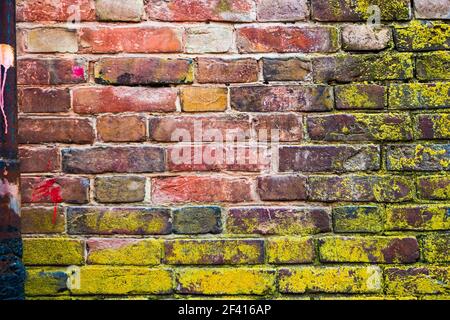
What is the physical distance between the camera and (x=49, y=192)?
129cm

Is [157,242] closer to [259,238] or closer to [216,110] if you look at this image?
[259,238]

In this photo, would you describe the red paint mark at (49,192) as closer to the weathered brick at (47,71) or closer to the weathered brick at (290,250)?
the weathered brick at (47,71)

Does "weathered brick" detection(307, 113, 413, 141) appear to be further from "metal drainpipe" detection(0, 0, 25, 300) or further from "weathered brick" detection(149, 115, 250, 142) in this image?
"metal drainpipe" detection(0, 0, 25, 300)

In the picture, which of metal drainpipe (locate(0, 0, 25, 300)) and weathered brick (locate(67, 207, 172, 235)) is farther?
weathered brick (locate(67, 207, 172, 235))

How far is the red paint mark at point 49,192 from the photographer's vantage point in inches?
50.8

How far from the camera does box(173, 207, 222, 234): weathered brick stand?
51.1 inches

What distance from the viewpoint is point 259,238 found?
130 cm

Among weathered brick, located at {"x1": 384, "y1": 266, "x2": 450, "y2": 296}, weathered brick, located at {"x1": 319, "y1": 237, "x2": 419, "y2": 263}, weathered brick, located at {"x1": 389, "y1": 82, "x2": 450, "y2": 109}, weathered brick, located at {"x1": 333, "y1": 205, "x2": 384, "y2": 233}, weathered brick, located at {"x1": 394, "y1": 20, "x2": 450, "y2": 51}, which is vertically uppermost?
weathered brick, located at {"x1": 394, "y1": 20, "x2": 450, "y2": 51}

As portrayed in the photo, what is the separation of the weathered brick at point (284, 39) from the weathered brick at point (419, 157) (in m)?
0.36

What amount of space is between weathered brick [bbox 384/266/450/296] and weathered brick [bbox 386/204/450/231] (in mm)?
117

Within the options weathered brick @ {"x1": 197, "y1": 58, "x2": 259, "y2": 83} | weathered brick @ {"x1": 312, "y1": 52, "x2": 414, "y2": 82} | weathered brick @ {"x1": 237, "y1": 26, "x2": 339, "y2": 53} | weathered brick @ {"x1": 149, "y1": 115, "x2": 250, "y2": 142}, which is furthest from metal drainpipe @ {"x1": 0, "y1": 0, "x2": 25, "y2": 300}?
weathered brick @ {"x1": 312, "y1": 52, "x2": 414, "y2": 82}

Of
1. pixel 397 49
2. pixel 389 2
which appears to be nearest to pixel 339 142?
pixel 397 49

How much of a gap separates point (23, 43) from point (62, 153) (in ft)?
1.08

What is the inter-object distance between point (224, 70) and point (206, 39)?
0.33 ft
